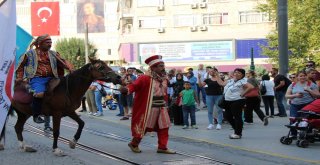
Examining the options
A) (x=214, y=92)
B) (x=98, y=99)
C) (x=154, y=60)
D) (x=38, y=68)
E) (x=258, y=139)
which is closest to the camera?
(x=38, y=68)

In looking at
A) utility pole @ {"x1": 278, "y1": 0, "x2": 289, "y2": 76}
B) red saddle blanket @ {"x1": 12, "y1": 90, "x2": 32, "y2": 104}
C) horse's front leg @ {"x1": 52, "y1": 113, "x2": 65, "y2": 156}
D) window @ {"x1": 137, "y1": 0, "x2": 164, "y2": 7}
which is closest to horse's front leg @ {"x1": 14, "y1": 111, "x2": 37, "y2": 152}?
red saddle blanket @ {"x1": 12, "y1": 90, "x2": 32, "y2": 104}

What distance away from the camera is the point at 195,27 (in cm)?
5966

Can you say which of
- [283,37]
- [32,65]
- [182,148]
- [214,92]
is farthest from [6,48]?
[283,37]

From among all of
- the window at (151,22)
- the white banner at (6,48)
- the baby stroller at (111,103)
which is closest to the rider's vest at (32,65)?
the white banner at (6,48)

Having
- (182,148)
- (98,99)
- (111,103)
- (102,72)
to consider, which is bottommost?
(111,103)

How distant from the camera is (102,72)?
1016cm

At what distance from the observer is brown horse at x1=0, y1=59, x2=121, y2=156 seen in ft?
32.5

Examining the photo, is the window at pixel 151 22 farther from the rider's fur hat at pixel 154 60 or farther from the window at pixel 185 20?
the rider's fur hat at pixel 154 60

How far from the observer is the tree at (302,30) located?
37.5m

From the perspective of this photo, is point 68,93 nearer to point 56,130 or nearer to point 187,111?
point 56,130

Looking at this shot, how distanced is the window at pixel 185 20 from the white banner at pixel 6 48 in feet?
182

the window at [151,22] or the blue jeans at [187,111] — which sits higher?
the window at [151,22]

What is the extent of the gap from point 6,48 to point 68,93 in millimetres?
5025

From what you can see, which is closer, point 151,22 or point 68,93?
point 68,93
